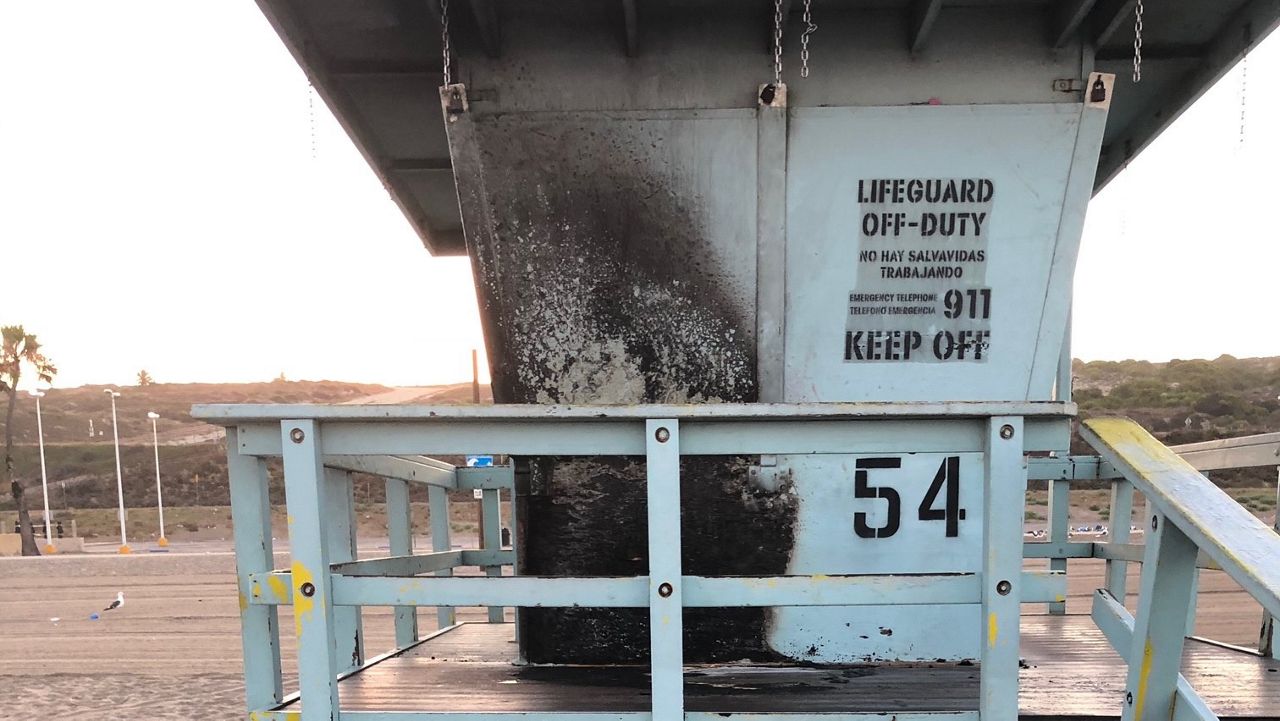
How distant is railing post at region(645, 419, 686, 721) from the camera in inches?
82.4

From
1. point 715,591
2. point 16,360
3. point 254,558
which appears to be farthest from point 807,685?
point 16,360

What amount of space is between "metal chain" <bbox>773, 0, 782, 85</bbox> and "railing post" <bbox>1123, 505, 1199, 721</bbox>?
2.54 meters

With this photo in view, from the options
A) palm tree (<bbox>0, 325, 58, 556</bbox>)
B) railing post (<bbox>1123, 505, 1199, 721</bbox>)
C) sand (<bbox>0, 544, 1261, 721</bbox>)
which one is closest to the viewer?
railing post (<bbox>1123, 505, 1199, 721</bbox>)

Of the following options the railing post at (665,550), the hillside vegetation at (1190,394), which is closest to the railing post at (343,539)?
the railing post at (665,550)

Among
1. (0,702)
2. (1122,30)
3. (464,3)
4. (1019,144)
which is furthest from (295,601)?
(0,702)

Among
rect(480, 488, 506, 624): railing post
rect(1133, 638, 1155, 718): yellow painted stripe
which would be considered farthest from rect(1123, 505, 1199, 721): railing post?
rect(480, 488, 506, 624): railing post

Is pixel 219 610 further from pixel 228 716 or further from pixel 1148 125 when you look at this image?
pixel 1148 125

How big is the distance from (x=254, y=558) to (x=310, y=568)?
0.73 feet

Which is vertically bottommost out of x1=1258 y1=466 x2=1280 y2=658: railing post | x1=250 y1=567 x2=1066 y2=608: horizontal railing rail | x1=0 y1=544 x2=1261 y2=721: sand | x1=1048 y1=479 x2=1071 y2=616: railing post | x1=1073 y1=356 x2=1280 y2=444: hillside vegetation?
x1=1073 y1=356 x2=1280 y2=444: hillside vegetation

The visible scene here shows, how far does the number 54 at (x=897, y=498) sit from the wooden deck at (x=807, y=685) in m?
0.65

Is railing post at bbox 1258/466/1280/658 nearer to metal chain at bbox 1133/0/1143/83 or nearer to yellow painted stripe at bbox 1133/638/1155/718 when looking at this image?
metal chain at bbox 1133/0/1143/83

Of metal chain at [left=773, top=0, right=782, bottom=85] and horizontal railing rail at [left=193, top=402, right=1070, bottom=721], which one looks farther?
metal chain at [left=773, top=0, right=782, bottom=85]

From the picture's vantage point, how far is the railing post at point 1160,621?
2.00m

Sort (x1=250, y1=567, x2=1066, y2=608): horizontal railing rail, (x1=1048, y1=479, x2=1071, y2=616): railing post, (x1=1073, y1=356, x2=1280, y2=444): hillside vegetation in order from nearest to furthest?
(x1=250, y1=567, x2=1066, y2=608): horizontal railing rail
(x1=1048, y1=479, x2=1071, y2=616): railing post
(x1=1073, y1=356, x2=1280, y2=444): hillside vegetation
